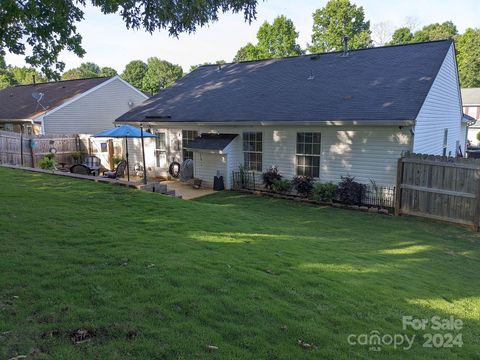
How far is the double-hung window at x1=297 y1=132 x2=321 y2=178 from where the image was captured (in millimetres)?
13906

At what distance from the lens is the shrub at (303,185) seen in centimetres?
1371

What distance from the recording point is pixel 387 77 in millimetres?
14273

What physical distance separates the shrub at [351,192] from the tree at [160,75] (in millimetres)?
64875

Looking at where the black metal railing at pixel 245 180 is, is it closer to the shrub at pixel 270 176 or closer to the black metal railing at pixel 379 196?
the shrub at pixel 270 176

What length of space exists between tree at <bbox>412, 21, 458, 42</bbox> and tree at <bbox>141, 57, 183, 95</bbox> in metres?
42.1

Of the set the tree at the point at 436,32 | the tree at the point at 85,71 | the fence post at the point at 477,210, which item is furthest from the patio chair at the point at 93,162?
the tree at the point at 85,71

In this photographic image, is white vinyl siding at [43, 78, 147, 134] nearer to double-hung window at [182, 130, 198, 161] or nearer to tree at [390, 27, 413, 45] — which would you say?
double-hung window at [182, 130, 198, 161]

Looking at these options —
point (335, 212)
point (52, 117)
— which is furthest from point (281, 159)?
point (52, 117)

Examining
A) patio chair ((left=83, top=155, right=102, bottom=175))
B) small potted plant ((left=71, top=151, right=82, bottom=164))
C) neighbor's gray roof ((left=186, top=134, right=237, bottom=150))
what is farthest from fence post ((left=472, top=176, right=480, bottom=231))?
small potted plant ((left=71, top=151, right=82, bottom=164))

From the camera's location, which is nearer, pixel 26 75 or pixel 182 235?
pixel 182 235

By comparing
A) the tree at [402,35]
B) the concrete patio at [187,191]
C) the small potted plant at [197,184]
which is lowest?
the concrete patio at [187,191]

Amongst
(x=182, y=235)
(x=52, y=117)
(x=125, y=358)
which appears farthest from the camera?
(x=52, y=117)

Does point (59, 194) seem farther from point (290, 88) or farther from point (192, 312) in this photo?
point (290, 88)

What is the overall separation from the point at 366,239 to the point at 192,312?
6570 millimetres
